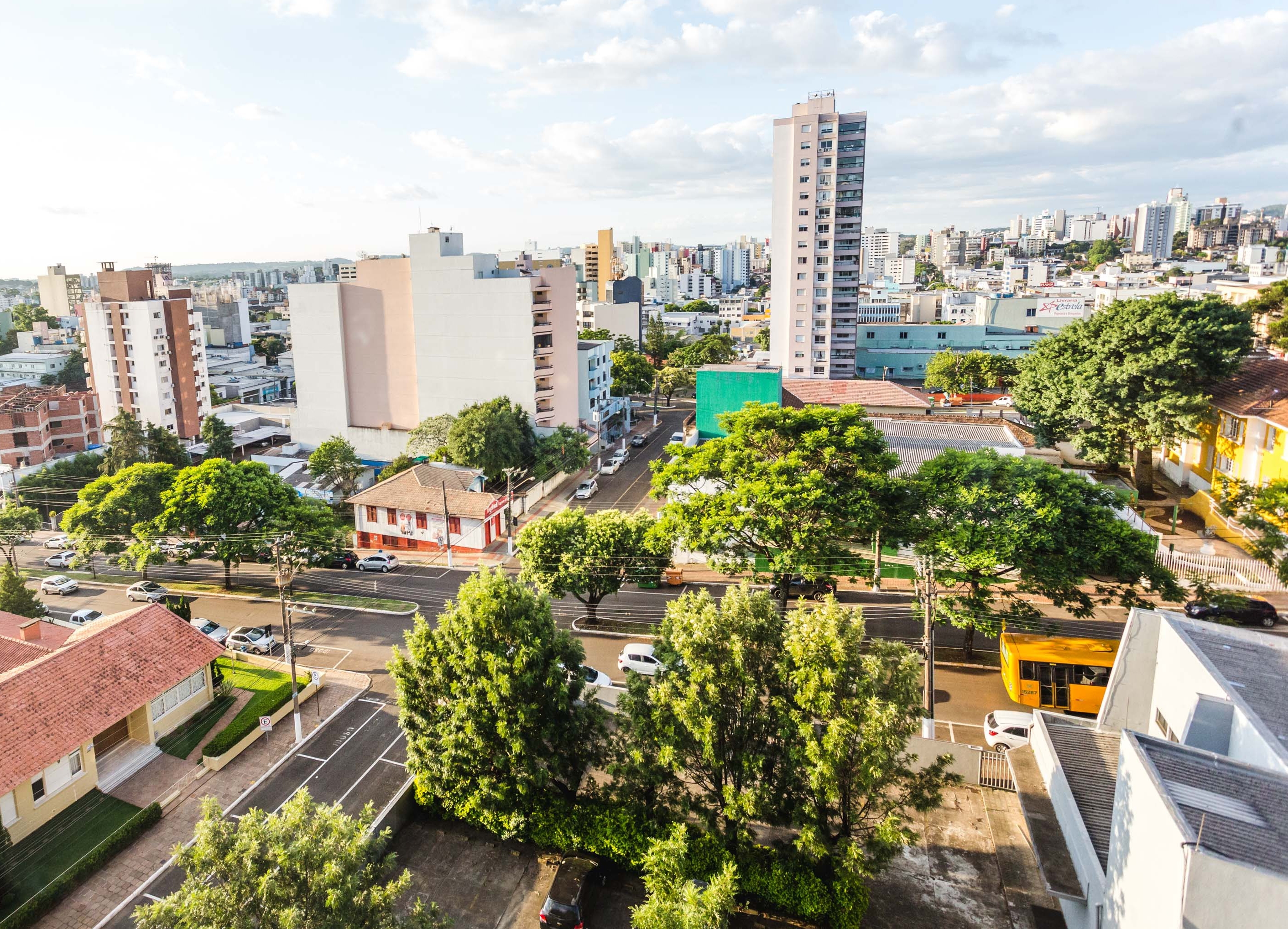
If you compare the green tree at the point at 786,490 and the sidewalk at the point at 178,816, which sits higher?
the green tree at the point at 786,490

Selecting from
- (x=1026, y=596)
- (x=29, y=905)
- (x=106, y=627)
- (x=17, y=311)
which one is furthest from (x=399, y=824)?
(x=17, y=311)

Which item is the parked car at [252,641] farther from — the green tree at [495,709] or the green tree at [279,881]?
the green tree at [279,881]

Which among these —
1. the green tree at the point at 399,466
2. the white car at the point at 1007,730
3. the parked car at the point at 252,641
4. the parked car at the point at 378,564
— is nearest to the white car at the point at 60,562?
the parked car at the point at 378,564

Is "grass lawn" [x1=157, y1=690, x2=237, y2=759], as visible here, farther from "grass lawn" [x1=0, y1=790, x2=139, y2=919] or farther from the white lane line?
the white lane line

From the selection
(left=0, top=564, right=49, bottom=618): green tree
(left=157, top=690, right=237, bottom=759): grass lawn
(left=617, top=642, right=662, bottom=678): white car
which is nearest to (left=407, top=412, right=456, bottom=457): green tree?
(left=0, top=564, right=49, bottom=618): green tree

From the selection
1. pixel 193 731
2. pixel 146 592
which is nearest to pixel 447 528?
pixel 146 592

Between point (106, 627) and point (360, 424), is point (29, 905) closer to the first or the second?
point (106, 627)
